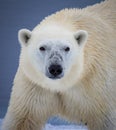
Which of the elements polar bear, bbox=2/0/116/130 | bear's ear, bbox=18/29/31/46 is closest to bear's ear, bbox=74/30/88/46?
polar bear, bbox=2/0/116/130

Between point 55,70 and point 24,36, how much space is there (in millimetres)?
407

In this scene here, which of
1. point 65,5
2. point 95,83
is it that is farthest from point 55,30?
point 65,5

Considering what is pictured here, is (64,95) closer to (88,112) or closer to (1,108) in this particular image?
(88,112)

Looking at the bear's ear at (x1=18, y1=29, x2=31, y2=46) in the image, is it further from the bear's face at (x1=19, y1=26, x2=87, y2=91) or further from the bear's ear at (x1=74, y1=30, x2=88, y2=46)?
the bear's ear at (x1=74, y1=30, x2=88, y2=46)

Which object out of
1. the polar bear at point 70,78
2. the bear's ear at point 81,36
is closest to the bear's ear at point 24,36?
the polar bear at point 70,78

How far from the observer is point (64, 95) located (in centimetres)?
338

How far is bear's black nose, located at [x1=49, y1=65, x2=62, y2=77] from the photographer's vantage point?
2971 mm

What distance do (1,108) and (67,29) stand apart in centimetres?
157

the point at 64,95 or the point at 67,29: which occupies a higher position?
the point at 67,29

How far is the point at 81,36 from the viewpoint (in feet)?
10.7

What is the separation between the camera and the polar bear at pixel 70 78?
3.22 metres

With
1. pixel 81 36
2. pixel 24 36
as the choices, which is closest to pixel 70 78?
pixel 81 36

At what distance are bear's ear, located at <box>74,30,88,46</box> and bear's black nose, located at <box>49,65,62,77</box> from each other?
1.15 feet

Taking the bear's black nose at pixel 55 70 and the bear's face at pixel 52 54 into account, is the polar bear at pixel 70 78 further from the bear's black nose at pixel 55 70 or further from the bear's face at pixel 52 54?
the bear's black nose at pixel 55 70
